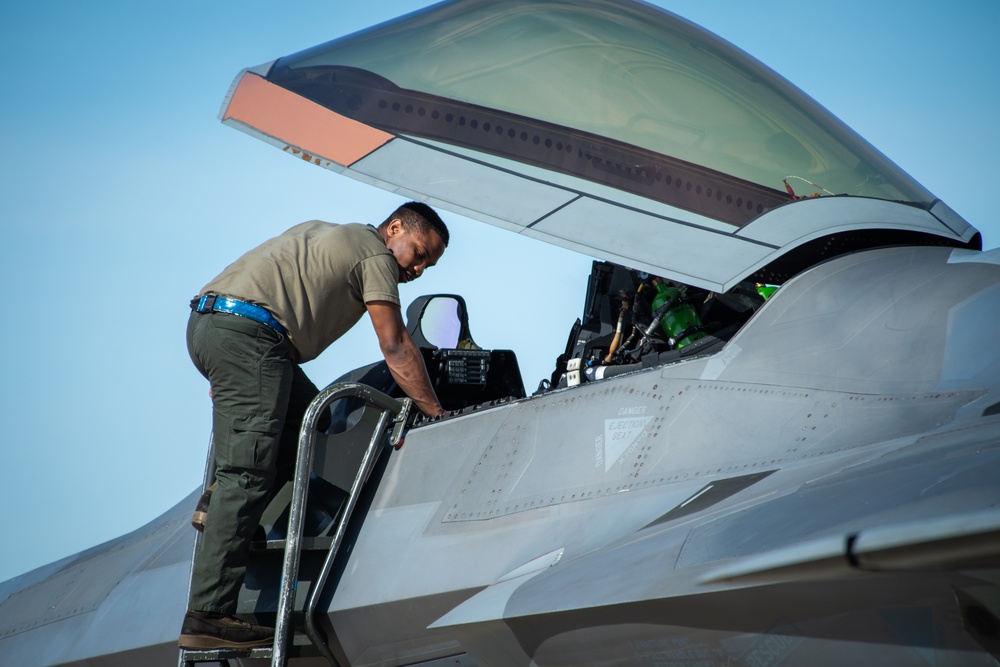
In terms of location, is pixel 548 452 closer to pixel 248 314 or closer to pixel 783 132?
pixel 248 314

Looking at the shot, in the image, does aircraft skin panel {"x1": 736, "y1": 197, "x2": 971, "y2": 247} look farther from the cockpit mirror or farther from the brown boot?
the brown boot

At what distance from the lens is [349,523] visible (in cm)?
404

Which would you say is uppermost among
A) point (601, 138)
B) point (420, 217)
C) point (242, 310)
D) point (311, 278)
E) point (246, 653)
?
point (601, 138)

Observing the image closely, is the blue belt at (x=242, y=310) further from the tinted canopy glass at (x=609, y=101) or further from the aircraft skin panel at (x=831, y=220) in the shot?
the aircraft skin panel at (x=831, y=220)

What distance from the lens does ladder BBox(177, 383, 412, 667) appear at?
3.70 meters

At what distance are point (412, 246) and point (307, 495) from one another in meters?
1.17

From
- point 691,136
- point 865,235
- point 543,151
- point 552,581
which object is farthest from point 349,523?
point 865,235

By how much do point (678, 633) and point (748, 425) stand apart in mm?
971

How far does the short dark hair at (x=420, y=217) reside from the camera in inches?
167

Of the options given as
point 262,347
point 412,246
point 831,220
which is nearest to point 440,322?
point 412,246

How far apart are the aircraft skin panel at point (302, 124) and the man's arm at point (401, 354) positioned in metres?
0.64

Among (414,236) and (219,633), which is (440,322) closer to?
(414,236)

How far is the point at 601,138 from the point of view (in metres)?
3.84

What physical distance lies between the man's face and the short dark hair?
0.02 metres
